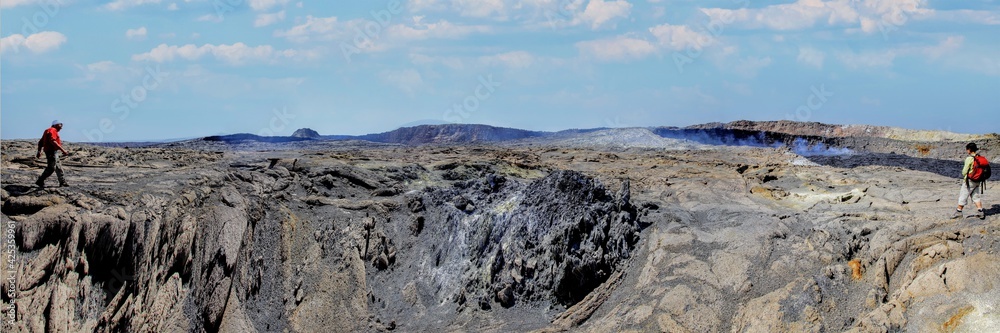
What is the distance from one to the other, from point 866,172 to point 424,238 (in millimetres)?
12212

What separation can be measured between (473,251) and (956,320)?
26.6ft

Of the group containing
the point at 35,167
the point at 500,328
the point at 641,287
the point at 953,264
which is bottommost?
the point at 500,328

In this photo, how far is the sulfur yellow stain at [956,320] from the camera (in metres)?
8.27

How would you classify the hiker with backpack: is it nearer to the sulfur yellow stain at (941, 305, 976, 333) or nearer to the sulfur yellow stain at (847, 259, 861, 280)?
the sulfur yellow stain at (847, 259, 861, 280)

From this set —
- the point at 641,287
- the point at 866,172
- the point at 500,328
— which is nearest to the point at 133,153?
the point at 500,328

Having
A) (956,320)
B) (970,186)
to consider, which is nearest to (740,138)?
(970,186)

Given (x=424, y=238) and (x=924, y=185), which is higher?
(x=924, y=185)

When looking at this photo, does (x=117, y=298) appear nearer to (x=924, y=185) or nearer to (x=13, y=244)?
(x=13, y=244)

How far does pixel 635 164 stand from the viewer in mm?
23469

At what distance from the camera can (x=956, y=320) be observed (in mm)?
8320

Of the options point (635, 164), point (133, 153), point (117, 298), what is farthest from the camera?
point (635, 164)

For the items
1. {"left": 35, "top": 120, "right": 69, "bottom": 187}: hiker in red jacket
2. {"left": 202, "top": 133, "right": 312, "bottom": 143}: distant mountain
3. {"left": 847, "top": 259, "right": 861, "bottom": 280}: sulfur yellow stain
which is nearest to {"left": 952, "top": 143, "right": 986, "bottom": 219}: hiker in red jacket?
{"left": 847, "top": 259, "right": 861, "bottom": 280}: sulfur yellow stain

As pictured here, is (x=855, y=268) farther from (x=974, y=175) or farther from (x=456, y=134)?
(x=456, y=134)

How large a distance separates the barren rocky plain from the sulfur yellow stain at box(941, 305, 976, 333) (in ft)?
0.11
